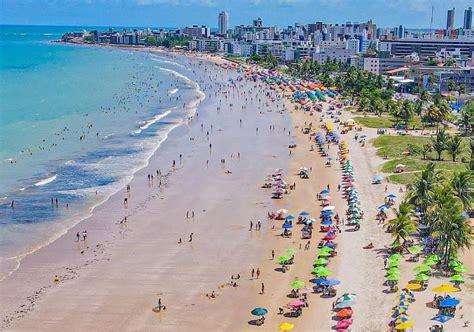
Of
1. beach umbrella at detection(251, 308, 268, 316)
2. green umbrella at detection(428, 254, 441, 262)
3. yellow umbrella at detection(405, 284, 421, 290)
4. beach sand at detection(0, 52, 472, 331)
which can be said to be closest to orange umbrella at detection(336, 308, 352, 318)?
beach sand at detection(0, 52, 472, 331)

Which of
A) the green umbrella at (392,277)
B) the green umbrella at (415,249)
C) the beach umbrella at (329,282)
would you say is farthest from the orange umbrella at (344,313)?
the green umbrella at (415,249)

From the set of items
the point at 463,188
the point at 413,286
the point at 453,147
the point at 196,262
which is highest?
the point at 463,188

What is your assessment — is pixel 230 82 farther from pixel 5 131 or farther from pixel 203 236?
pixel 203 236

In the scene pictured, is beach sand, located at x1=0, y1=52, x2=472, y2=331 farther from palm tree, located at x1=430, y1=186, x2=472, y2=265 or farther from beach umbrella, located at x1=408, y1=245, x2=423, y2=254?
palm tree, located at x1=430, y1=186, x2=472, y2=265

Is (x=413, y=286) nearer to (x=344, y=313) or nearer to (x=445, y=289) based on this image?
(x=445, y=289)

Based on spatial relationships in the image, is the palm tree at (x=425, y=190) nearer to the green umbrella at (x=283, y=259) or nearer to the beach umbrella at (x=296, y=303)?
the green umbrella at (x=283, y=259)

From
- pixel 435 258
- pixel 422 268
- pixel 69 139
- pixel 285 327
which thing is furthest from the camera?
pixel 69 139

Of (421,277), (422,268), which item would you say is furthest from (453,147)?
(421,277)
